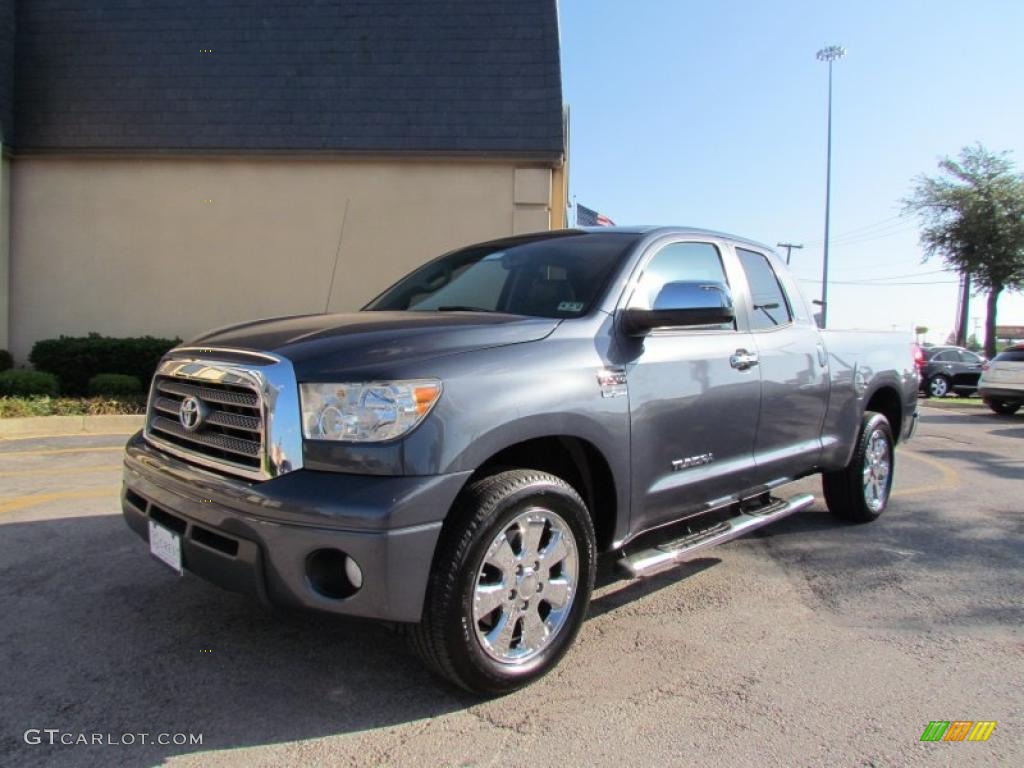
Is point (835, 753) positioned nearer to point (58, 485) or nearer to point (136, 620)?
point (136, 620)

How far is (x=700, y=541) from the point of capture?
3525 mm

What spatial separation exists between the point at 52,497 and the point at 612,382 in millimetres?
4443

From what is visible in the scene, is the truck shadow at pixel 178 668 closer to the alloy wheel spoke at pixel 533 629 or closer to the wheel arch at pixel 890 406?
the alloy wheel spoke at pixel 533 629

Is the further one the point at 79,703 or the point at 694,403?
the point at 694,403

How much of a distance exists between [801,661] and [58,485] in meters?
5.40

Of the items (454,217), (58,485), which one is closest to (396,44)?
(454,217)

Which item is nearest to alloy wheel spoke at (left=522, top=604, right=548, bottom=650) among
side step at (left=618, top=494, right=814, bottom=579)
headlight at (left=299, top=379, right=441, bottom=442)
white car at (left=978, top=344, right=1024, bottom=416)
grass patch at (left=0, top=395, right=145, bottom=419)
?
side step at (left=618, top=494, right=814, bottom=579)

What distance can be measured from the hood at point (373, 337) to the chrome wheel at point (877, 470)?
10.5 ft

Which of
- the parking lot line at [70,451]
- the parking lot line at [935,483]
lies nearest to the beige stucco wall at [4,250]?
the parking lot line at [70,451]

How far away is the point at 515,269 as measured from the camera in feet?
12.2

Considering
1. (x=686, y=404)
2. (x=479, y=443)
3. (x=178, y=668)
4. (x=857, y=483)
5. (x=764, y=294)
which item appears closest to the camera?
(x=479, y=443)

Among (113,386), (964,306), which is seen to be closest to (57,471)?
(113,386)

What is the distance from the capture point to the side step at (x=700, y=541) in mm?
3141

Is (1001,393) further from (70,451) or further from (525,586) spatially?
(70,451)
